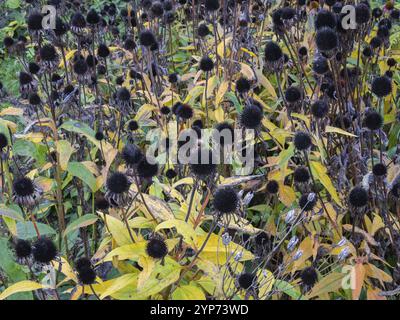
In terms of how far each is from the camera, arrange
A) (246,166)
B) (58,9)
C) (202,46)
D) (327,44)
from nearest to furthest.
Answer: (327,44) → (246,166) → (202,46) → (58,9)

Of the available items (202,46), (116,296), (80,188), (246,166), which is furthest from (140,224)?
(202,46)

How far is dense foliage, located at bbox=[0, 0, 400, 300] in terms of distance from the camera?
157 centimetres


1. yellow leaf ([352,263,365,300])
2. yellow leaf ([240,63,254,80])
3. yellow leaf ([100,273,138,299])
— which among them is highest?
yellow leaf ([240,63,254,80])

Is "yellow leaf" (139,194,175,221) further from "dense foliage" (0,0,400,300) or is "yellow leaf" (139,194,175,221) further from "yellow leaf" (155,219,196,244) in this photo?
"yellow leaf" (155,219,196,244)

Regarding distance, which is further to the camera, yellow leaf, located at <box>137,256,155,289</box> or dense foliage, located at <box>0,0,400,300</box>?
dense foliage, located at <box>0,0,400,300</box>

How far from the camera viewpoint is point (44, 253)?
4.87 ft

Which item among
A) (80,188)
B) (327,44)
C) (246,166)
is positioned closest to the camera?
(327,44)

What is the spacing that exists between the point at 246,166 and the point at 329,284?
64cm

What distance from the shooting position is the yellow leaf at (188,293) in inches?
60.2

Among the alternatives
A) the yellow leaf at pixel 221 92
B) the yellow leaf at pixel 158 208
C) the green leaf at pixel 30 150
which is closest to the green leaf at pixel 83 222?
the yellow leaf at pixel 158 208

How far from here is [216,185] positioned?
1724 mm

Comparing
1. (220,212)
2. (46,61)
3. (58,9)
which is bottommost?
(220,212)

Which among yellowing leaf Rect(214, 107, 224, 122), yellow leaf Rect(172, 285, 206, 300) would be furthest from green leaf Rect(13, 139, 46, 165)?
yellow leaf Rect(172, 285, 206, 300)
